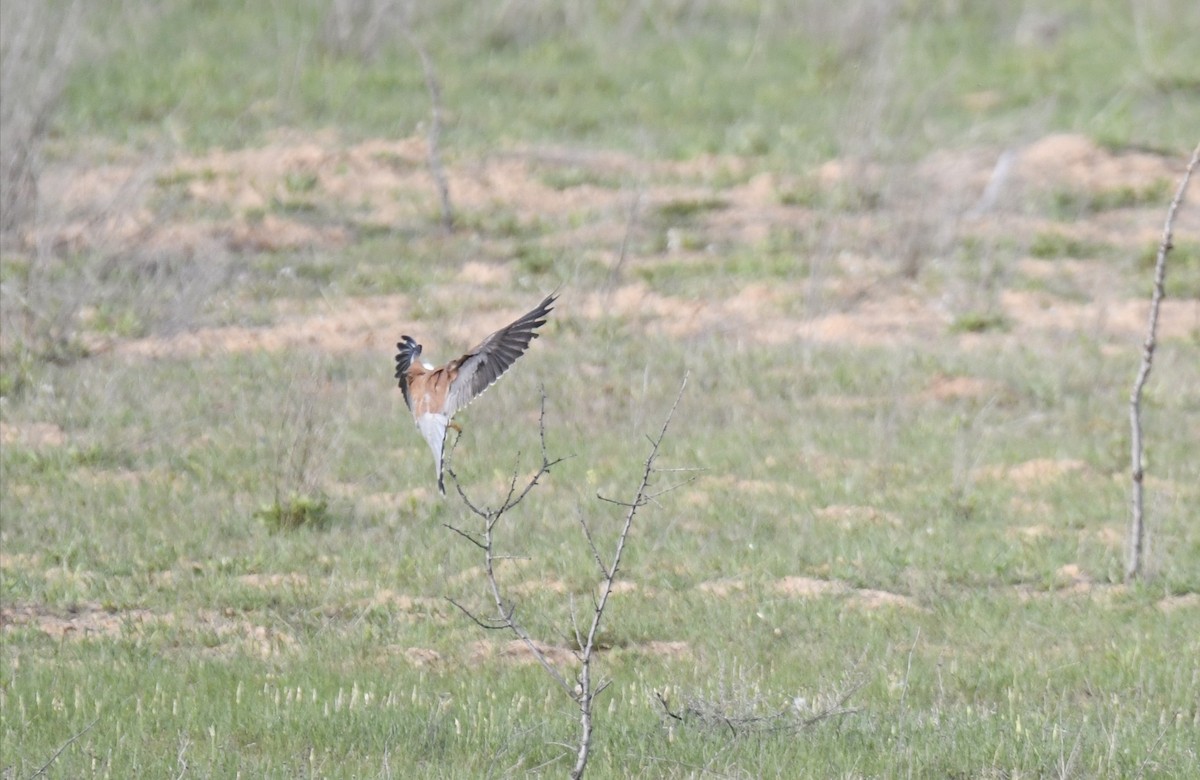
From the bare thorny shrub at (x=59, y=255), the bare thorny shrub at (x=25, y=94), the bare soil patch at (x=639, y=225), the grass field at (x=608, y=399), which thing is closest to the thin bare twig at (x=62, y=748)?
the grass field at (x=608, y=399)

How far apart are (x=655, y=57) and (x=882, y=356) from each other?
968cm

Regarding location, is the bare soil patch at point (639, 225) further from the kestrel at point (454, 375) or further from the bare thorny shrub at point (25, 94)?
the kestrel at point (454, 375)

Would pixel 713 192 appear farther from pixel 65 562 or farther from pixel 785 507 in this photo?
pixel 65 562

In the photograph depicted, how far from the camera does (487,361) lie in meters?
5.41

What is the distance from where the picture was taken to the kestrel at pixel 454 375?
5.30 m

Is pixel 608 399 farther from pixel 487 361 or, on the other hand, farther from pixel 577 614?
pixel 487 361

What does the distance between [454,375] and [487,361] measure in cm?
23

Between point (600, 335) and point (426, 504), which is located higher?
point (600, 335)

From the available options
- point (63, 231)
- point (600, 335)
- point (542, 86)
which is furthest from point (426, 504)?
point (542, 86)

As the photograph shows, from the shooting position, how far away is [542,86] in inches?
758

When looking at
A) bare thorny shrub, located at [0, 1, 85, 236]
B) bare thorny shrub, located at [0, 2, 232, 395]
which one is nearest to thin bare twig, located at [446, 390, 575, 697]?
bare thorny shrub, located at [0, 2, 232, 395]

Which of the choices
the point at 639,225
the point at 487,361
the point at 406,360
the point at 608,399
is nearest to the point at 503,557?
the point at 487,361

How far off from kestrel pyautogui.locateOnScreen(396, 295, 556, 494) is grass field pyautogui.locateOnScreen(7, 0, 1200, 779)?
0.94 m

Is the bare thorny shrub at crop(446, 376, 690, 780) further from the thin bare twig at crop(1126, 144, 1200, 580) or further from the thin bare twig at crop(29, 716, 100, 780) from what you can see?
the thin bare twig at crop(1126, 144, 1200, 580)
